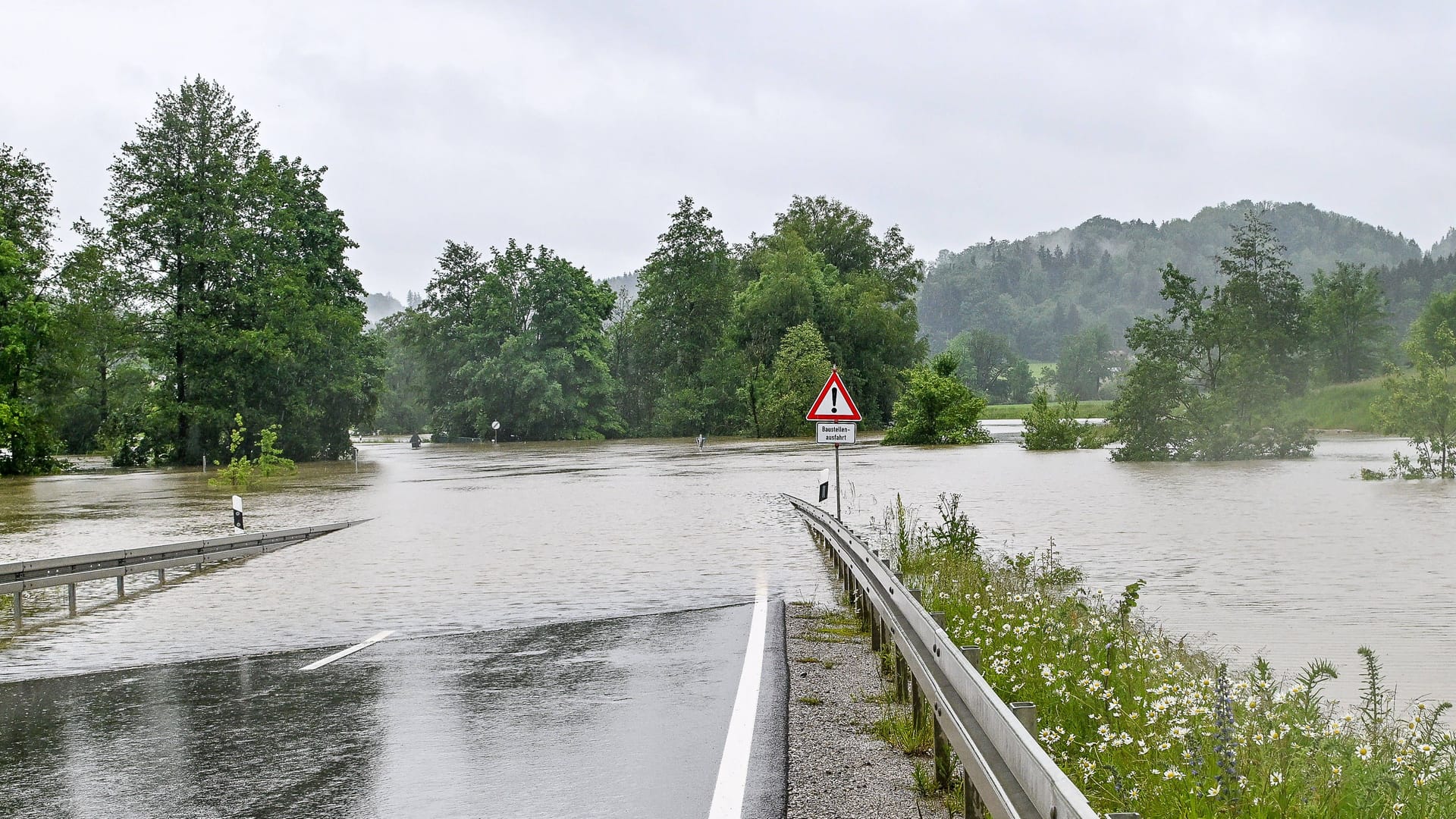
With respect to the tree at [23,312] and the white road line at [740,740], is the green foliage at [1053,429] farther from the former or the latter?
the white road line at [740,740]

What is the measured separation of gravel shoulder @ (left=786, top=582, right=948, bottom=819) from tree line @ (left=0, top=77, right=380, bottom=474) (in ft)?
193

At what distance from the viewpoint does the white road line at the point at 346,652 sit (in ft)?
34.3

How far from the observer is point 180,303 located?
6706cm

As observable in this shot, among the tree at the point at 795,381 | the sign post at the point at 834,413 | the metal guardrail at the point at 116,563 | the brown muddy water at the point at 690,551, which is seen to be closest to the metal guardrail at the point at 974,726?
the brown muddy water at the point at 690,551

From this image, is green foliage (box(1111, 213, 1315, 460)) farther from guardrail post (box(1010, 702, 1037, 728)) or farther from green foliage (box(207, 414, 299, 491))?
guardrail post (box(1010, 702, 1037, 728))

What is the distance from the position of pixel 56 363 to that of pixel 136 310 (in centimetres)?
643

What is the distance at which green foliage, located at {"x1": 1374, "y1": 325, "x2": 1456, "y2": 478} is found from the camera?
3503cm

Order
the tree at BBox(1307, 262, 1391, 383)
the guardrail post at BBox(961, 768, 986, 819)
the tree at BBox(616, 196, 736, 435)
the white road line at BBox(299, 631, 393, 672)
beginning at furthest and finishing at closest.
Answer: the tree at BBox(1307, 262, 1391, 383) < the tree at BBox(616, 196, 736, 435) < the white road line at BBox(299, 631, 393, 672) < the guardrail post at BBox(961, 768, 986, 819)

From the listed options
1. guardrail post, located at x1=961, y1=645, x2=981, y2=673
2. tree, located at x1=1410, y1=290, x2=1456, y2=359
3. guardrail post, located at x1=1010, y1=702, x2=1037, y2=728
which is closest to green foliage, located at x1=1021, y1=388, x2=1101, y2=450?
guardrail post, located at x1=961, y1=645, x2=981, y2=673

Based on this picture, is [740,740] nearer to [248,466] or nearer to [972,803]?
[972,803]

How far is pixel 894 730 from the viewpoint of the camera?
7.35 m

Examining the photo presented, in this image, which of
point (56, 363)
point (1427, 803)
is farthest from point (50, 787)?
point (56, 363)

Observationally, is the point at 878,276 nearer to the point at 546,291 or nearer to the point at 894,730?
the point at 546,291

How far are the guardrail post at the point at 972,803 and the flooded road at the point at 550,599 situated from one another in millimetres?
1536
